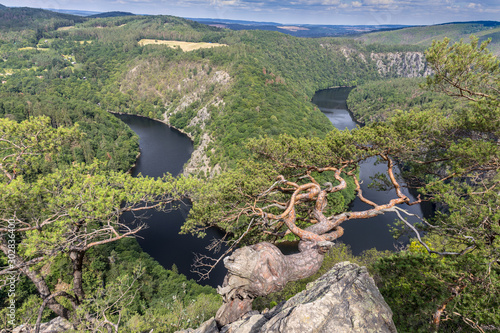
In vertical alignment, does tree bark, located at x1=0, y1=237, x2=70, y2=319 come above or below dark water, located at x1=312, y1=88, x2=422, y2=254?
above

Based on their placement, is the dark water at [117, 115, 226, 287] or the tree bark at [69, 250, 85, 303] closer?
the tree bark at [69, 250, 85, 303]

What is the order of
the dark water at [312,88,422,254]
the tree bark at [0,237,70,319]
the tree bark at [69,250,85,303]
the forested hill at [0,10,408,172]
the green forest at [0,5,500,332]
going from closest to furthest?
the green forest at [0,5,500,332] → the tree bark at [0,237,70,319] → the tree bark at [69,250,85,303] → the dark water at [312,88,422,254] → the forested hill at [0,10,408,172]

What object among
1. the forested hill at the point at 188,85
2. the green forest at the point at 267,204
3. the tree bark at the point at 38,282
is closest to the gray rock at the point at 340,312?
the green forest at the point at 267,204

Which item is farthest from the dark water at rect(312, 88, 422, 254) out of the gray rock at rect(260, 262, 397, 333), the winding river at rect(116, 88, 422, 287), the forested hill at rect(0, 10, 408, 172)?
the gray rock at rect(260, 262, 397, 333)

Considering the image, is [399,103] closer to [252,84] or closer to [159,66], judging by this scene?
[252,84]

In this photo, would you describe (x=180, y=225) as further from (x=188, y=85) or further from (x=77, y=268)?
(x=188, y=85)

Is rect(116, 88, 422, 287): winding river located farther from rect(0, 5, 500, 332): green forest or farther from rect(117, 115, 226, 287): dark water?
rect(0, 5, 500, 332): green forest

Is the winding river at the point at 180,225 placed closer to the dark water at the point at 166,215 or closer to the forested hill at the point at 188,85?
the dark water at the point at 166,215

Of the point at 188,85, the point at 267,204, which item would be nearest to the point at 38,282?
the point at 267,204

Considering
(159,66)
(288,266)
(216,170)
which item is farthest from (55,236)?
(159,66)
